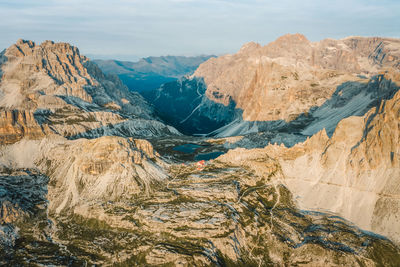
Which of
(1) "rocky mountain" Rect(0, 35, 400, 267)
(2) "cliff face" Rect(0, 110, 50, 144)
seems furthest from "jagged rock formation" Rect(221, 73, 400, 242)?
(2) "cliff face" Rect(0, 110, 50, 144)

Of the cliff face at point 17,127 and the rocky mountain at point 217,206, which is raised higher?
the cliff face at point 17,127

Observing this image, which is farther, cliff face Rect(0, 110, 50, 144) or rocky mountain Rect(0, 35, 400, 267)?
cliff face Rect(0, 110, 50, 144)

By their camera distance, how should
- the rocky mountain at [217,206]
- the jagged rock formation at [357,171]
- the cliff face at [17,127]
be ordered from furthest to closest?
the cliff face at [17,127] < the jagged rock formation at [357,171] < the rocky mountain at [217,206]

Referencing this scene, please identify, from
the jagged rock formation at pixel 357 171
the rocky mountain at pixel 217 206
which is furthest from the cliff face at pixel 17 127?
the jagged rock formation at pixel 357 171

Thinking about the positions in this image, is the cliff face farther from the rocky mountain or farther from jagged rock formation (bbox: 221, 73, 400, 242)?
jagged rock formation (bbox: 221, 73, 400, 242)

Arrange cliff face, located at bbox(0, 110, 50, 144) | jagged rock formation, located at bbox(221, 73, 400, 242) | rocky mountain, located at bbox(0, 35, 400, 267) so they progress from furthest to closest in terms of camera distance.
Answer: cliff face, located at bbox(0, 110, 50, 144) → jagged rock formation, located at bbox(221, 73, 400, 242) → rocky mountain, located at bbox(0, 35, 400, 267)

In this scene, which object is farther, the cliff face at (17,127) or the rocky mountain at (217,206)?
the cliff face at (17,127)

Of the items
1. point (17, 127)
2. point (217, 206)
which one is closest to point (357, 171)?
point (217, 206)

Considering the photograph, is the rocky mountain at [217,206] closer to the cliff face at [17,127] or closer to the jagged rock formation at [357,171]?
the jagged rock formation at [357,171]

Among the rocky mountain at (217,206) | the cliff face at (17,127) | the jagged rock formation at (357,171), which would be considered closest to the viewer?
the rocky mountain at (217,206)

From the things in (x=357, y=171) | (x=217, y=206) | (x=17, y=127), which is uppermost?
(x=17, y=127)

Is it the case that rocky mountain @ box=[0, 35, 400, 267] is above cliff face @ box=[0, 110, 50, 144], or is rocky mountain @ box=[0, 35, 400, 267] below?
below

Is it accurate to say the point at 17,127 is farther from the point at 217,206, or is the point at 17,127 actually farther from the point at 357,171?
the point at 357,171

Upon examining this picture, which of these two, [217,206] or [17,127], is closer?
[217,206]
